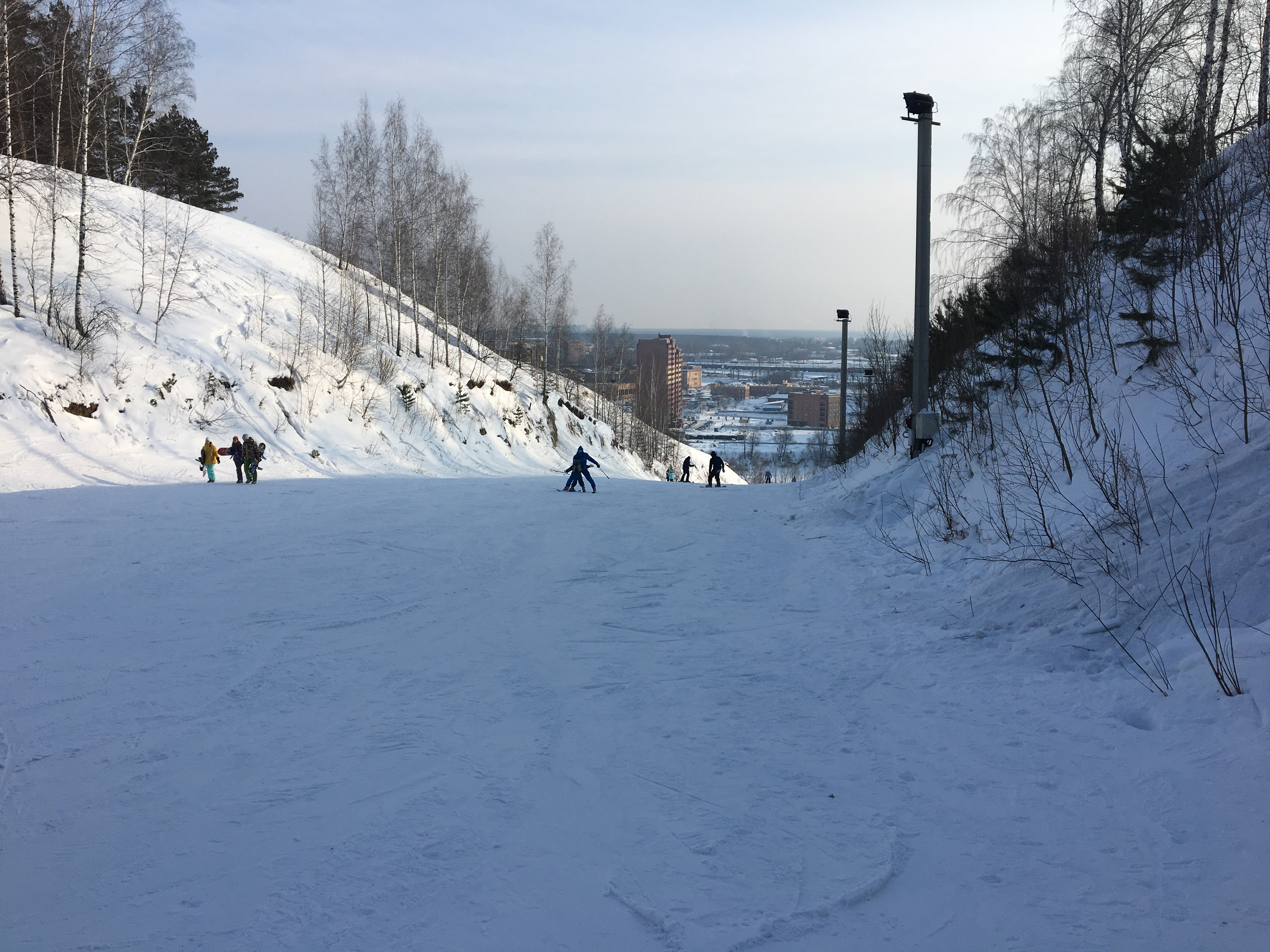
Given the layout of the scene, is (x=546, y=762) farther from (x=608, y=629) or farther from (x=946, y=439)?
(x=946, y=439)

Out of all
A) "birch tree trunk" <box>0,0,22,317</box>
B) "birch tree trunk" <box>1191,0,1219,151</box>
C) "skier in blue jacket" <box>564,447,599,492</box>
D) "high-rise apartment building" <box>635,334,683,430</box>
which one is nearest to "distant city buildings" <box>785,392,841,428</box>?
"high-rise apartment building" <box>635,334,683,430</box>

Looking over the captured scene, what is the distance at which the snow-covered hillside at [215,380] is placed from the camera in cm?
1961

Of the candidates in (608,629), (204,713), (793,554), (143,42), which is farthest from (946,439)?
(143,42)

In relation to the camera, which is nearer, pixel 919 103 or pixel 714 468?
pixel 919 103

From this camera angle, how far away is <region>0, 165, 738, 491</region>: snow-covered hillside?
64.3ft

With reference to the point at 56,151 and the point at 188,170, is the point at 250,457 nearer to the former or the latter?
the point at 56,151

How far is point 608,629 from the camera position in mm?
7379

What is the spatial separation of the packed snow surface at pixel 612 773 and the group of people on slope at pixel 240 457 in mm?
10132

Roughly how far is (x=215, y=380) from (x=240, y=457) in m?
8.37

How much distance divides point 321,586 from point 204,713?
3498mm

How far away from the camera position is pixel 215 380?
2486 centimetres

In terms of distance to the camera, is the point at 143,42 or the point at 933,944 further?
the point at 143,42

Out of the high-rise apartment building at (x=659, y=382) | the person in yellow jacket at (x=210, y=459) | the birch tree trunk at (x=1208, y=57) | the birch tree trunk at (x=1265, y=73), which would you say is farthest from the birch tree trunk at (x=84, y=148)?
the high-rise apartment building at (x=659, y=382)

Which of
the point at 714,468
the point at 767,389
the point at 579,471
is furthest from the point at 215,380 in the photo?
the point at 767,389
